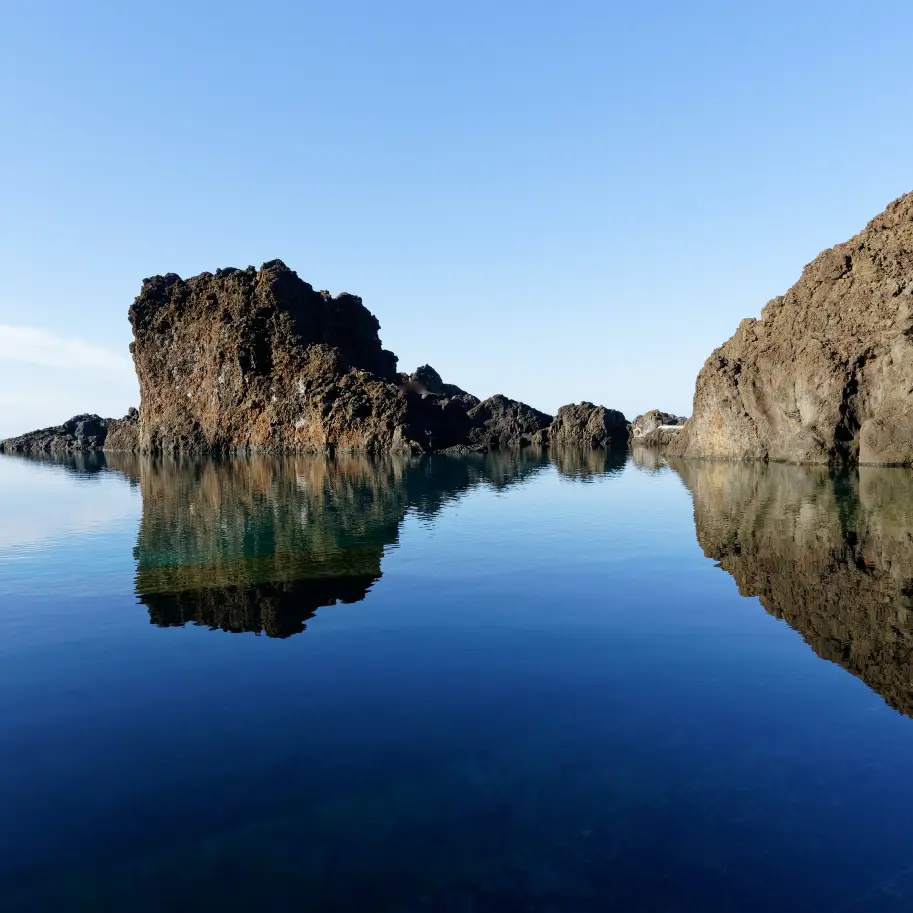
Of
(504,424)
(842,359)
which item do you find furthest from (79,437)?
(842,359)

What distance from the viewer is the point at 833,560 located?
74.1 ft

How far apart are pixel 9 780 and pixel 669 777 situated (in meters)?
8.95

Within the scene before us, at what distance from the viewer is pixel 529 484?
183 ft

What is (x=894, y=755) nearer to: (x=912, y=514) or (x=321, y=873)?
(x=321, y=873)

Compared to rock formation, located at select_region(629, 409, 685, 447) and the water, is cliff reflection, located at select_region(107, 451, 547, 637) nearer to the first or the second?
the water

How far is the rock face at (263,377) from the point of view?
117875mm

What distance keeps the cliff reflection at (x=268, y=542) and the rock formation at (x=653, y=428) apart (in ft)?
201

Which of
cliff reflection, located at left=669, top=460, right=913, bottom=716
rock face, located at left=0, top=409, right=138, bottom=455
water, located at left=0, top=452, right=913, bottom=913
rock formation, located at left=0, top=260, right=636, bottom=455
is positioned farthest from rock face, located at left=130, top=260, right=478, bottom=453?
water, located at left=0, top=452, right=913, bottom=913

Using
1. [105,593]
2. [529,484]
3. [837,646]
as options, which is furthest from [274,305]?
[837,646]

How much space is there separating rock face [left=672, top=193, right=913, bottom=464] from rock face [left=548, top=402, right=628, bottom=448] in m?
53.5

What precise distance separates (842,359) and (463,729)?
59.2 meters

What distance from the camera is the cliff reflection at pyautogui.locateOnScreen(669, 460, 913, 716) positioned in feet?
47.1

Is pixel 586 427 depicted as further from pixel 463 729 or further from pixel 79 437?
pixel 463 729

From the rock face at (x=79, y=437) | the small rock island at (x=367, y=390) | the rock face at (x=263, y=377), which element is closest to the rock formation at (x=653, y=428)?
the small rock island at (x=367, y=390)
